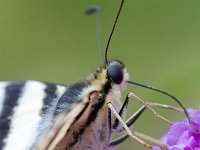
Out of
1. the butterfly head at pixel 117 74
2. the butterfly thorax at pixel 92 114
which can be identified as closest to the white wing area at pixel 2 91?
the butterfly thorax at pixel 92 114

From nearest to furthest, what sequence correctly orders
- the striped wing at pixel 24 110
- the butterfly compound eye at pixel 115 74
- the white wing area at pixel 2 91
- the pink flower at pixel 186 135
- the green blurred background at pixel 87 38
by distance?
1. the pink flower at pixel 186 135
2. the butterfly compound eye at pixel 115 74
3. the striped wing at pixel 24 110
4. the white wing area at pixel 2 91
5. the green blurred background at pixel 87 38

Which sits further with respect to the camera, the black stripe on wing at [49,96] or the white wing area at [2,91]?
the white wing area at [2,91]

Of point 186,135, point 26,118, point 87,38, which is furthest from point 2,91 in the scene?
point 87,38

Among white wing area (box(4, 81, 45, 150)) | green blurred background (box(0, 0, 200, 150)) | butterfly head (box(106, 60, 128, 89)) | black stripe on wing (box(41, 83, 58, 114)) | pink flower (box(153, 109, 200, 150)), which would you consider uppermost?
butterfly head (box(106, 60, 128, 89))

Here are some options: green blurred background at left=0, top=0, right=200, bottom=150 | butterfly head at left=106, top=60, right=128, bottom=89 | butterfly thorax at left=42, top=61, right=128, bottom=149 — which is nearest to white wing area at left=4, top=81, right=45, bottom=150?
butterfly thorax at left=42, top=61, right=128, bottom=149

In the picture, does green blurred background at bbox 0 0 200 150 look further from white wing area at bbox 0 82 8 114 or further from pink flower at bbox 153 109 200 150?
pink flower at bbox 153 109 200 150

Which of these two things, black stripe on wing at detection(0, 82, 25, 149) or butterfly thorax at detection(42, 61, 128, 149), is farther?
black stripe on wing at detection(0, 82, 25, 149)

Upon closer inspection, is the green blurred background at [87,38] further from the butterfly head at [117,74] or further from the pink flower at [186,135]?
the pink flower at [186,135]
